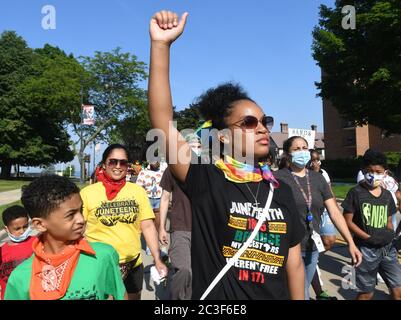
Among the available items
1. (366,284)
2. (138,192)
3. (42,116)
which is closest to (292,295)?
(138,192)

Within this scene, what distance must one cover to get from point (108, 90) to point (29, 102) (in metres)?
7.70

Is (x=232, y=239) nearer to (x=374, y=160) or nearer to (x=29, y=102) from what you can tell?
(x=374, y=160)

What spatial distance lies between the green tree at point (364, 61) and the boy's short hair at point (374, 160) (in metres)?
20.2

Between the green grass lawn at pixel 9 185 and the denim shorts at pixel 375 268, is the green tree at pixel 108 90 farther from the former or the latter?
the denim shorts at pixel 375 268

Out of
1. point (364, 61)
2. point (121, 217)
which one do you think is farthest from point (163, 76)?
point (364, 61)

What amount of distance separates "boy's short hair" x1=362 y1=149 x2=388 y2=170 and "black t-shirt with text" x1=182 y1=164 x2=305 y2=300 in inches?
122

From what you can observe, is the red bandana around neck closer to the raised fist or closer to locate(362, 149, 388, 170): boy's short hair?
the raised fist

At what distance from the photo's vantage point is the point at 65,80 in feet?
115

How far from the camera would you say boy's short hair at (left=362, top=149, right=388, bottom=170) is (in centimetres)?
480

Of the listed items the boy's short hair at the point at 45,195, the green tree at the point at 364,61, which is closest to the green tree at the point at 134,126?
the green tree at the point at 364,61

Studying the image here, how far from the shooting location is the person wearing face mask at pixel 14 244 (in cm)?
348

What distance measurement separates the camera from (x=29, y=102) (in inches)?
1506

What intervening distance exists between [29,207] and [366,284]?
3413 millimetres
